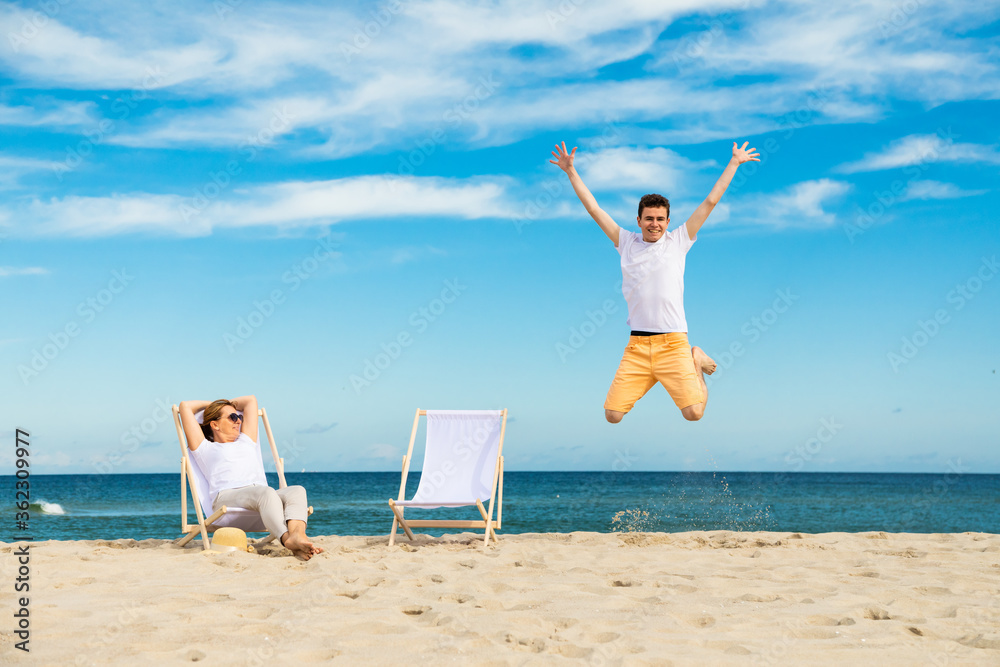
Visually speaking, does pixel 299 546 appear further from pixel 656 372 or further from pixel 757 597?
pixel 757 597

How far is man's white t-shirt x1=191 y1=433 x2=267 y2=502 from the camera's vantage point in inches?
222

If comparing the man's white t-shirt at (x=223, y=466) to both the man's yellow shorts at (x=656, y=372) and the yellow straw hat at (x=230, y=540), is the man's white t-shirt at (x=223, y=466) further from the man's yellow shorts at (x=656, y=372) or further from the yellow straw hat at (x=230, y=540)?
the man's yellow shorts at (x=656, y=372)

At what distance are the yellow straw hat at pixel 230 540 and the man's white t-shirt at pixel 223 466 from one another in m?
0.26

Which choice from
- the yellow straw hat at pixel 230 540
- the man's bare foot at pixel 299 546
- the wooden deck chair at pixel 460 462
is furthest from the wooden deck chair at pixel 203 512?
the wooden deck chair at pixel 460 462

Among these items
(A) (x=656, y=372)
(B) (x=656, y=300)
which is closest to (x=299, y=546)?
(A) (x=656, y=372)

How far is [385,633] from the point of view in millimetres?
2883

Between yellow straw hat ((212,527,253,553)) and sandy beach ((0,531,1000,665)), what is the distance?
26cm

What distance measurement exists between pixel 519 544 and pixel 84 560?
2.96 meters

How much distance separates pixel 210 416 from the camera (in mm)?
5852

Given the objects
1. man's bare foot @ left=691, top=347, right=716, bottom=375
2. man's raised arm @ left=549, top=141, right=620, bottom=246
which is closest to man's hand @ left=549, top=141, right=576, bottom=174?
man's raised arm @ left=549, top=141, right=620, bottom=246

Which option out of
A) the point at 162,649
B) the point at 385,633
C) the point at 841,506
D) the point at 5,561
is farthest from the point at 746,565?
the point at 841,506

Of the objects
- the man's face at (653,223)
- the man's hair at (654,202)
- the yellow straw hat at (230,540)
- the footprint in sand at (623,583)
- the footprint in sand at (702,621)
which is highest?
the man's hair at (654,202)

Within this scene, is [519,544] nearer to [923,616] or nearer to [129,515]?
[923,616]

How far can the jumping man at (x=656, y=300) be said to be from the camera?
15.5 feet
